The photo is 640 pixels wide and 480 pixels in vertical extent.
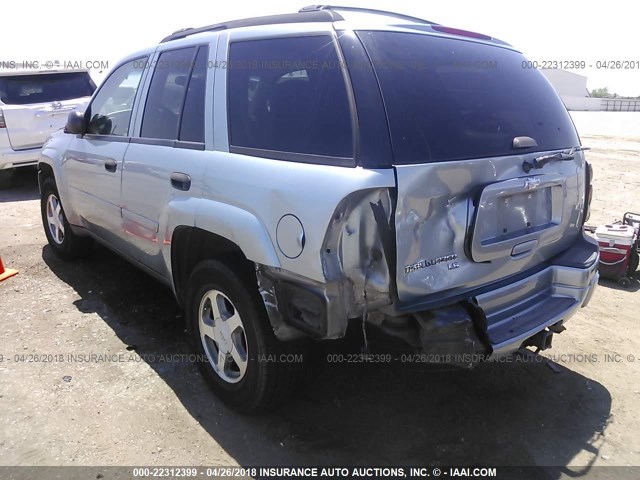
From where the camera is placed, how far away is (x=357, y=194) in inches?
82.9

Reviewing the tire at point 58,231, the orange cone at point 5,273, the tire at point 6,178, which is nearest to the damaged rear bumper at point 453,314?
the tire at point 58,231

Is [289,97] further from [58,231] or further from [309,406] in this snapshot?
[58,231]

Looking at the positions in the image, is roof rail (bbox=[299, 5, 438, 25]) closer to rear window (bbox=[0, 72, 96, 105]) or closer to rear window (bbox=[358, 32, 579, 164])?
rear window (bbox=[358, 32, 579, 164])

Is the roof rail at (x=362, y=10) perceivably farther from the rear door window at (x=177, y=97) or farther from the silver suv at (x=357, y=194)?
the rear door window at (x=177, y=97)

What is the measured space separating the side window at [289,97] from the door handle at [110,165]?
4.51 ft

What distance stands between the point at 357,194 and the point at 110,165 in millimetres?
2447

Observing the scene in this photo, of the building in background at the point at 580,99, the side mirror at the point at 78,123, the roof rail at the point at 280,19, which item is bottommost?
the building in background at the point at 580,99

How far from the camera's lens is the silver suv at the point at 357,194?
218 cm

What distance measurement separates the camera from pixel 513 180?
8.11 ft

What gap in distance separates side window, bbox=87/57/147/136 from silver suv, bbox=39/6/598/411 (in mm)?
556

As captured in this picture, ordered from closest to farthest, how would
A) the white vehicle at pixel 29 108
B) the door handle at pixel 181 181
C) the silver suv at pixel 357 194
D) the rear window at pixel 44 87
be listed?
the silver suv at pixel 357 194
the door handle at pixel 181 181
the white vehicle at pixel 29 108
the rear window at pixel 44 87

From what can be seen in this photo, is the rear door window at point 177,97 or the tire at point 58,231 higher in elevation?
the rear door window at point 177,97

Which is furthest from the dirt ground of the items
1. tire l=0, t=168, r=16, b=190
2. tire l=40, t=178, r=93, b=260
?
tire l=0, t=168, r=16, b=190

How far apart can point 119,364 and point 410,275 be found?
2.25 m
